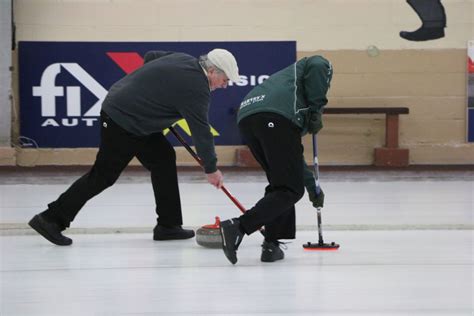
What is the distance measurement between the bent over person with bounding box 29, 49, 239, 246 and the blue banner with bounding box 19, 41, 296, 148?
4.44 meters

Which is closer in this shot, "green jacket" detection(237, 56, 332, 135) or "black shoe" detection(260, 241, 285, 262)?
"green jacket" detection(237, 56, 332, 135)

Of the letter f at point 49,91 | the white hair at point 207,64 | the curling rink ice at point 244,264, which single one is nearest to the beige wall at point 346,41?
the letter f at point 49,91

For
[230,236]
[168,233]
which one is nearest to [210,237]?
[168,233]

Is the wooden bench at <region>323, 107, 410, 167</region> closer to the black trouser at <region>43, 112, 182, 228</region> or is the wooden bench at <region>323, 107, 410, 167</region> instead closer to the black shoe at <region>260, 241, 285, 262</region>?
the black trouser at <region>43, 112, 182, 228</region>

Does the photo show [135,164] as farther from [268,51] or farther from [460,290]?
[460,290]

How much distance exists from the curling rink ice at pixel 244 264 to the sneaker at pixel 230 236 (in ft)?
0.29

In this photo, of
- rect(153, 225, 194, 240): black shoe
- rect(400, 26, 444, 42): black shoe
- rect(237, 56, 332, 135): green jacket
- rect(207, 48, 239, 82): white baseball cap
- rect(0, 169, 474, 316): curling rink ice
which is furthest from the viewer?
rect(400, 26, 444, 42): black shoe

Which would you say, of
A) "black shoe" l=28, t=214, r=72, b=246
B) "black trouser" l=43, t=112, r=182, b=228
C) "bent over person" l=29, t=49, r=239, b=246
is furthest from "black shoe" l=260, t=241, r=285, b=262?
"black shoe" l=28, t=214, r=72, b=246

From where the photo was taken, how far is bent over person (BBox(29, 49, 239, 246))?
15.4 feet

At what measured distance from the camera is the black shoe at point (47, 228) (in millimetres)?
5094

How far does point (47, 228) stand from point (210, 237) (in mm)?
878

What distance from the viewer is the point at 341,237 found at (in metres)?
5.51

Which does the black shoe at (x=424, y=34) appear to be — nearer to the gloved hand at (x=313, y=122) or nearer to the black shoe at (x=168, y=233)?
the black shoe at (x=168, y=233)

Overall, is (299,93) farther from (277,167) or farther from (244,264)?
(244,264)
